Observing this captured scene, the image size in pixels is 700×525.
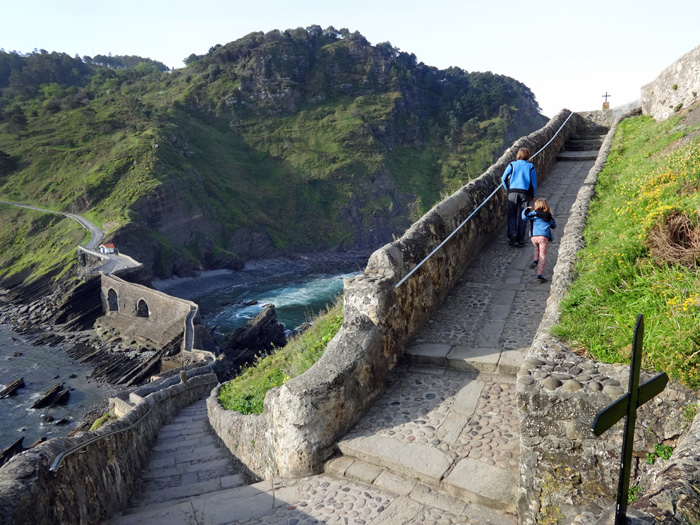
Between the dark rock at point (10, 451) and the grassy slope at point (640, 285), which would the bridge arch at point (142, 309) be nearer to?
the dark rock at point (10, 451)

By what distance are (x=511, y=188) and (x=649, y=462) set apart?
6.17m

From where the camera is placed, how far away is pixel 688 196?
5117mm

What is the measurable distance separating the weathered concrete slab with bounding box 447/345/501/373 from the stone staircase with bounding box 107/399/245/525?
2.77 m

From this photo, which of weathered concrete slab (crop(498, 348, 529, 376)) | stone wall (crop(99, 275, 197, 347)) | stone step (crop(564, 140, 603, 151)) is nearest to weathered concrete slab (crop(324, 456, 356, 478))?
weathered concrete slab (crop(498, 348, 529, 376))

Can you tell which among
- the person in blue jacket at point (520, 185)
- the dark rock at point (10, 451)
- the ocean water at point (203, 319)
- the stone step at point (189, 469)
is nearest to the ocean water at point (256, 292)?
the ocean water at point (203, 319)

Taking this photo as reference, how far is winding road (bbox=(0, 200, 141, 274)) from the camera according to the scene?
38744 mm

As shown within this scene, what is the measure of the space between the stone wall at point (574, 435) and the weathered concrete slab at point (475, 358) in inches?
73.2

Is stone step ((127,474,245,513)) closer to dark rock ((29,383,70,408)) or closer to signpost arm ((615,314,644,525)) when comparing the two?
signpost arm ((615,314,644,525))

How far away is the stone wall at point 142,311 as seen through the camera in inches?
1197

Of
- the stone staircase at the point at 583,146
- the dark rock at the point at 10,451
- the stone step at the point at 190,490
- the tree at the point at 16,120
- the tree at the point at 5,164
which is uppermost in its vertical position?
the tree at the point at 16,120

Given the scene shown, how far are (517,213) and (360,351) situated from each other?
5.01 meters

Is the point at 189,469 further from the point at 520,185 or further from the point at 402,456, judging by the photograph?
the point at 520,185

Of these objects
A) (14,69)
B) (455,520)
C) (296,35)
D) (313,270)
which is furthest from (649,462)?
(14,69)

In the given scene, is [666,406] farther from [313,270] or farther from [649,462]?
[313,270]
